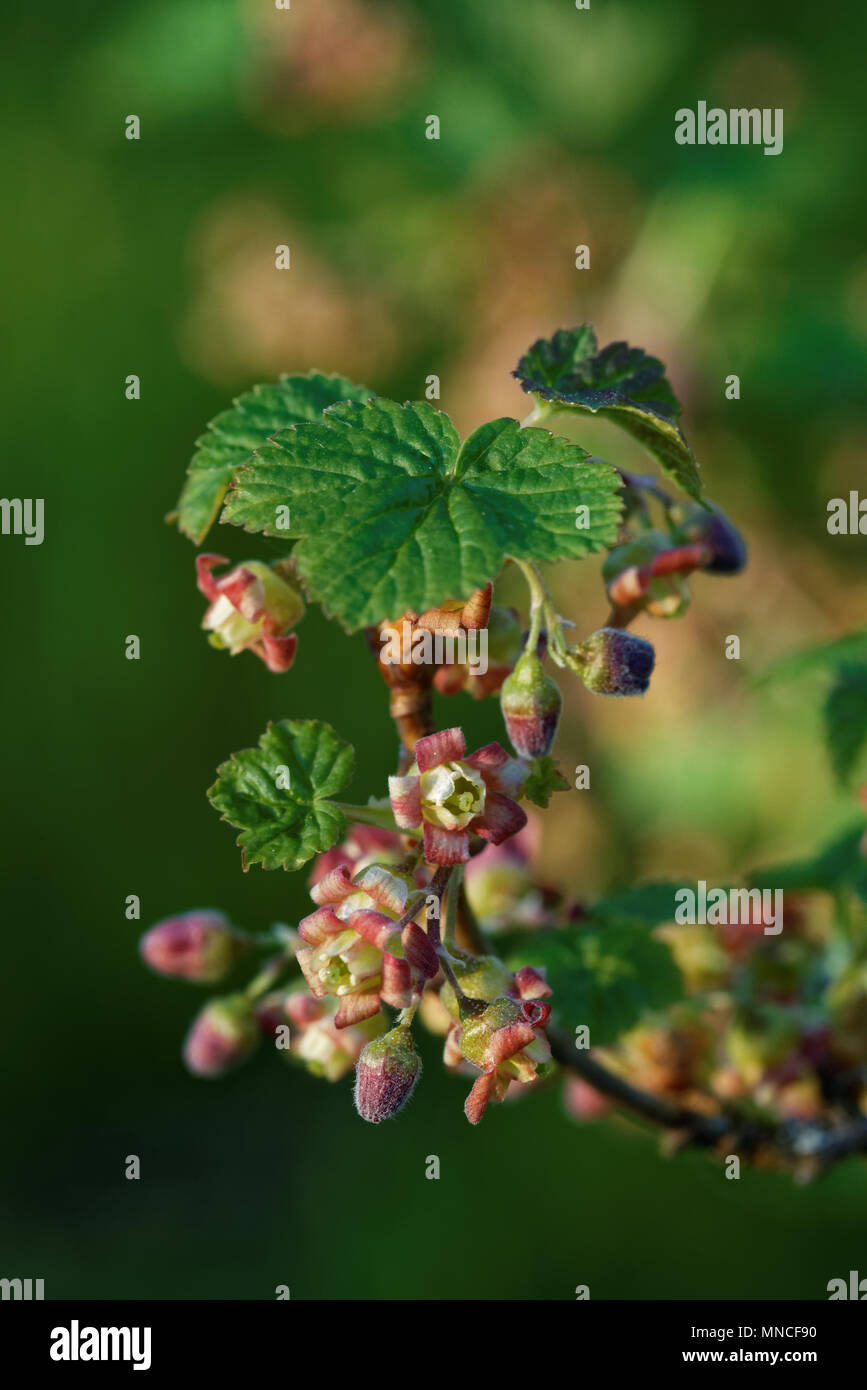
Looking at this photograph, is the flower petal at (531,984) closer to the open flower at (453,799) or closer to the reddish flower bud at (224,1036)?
the open flower at (453,799)

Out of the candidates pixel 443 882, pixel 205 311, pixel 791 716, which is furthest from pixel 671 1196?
pixel 443 882

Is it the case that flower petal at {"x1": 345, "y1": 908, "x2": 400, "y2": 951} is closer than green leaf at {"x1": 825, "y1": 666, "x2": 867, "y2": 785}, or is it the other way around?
flower petal at {"x1": 345, "y1": 908, "x2": 400, "y2": 951}

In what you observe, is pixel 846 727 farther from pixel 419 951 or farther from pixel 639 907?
pixel 419 951

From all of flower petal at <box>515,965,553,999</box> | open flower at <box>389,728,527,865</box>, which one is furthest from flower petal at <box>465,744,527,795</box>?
flower petal at <box>515,965,553,999</box>

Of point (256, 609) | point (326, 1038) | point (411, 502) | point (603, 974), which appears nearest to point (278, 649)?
point (256, 609)

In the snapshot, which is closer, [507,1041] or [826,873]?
[507,1041]

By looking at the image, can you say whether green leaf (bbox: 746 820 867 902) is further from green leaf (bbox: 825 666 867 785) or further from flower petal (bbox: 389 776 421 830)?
flower petal (bbox: 389 776 421 830)

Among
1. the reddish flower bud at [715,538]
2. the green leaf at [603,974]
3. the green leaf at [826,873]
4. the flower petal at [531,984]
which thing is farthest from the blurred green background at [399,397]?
the flower petal at [531,984]
